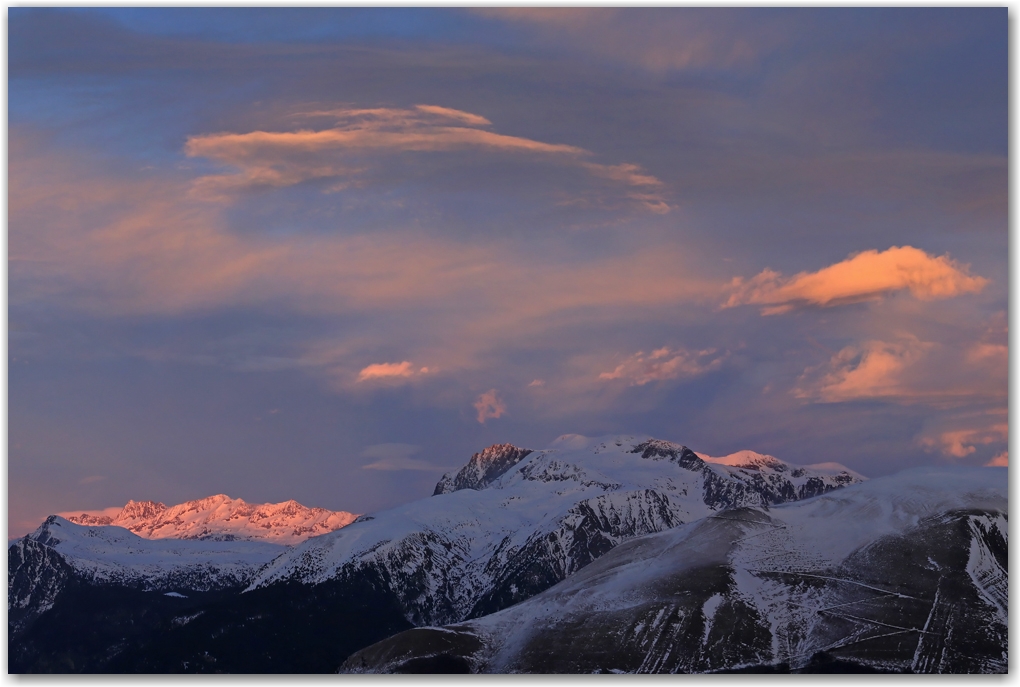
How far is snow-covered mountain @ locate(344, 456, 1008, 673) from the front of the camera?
10525cm

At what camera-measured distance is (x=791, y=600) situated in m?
120

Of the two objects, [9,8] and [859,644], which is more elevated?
[9,8]

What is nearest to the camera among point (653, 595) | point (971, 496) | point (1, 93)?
point (1, 93)

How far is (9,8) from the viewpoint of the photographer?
88.6 meters

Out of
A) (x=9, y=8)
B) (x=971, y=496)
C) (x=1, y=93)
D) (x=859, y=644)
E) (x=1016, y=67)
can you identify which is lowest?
(x=859, y=644)

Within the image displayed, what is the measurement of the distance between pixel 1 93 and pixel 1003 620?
88.3 meters

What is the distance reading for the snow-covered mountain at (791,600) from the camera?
105250 millimetres

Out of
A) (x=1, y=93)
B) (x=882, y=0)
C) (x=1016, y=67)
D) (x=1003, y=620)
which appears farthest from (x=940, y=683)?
(x=1, y=93)

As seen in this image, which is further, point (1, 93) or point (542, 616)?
point (542, 616)

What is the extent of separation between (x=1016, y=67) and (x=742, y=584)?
64.9 metres

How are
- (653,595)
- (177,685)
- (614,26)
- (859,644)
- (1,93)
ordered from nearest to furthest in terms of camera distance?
(177,685) → (1,93) → (614,26) → (859,644) → (653,595)

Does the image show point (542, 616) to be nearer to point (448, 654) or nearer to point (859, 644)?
point (448, 654)

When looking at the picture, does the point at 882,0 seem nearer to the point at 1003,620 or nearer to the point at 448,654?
the point at 1003,620

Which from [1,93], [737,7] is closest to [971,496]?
[737,7]
